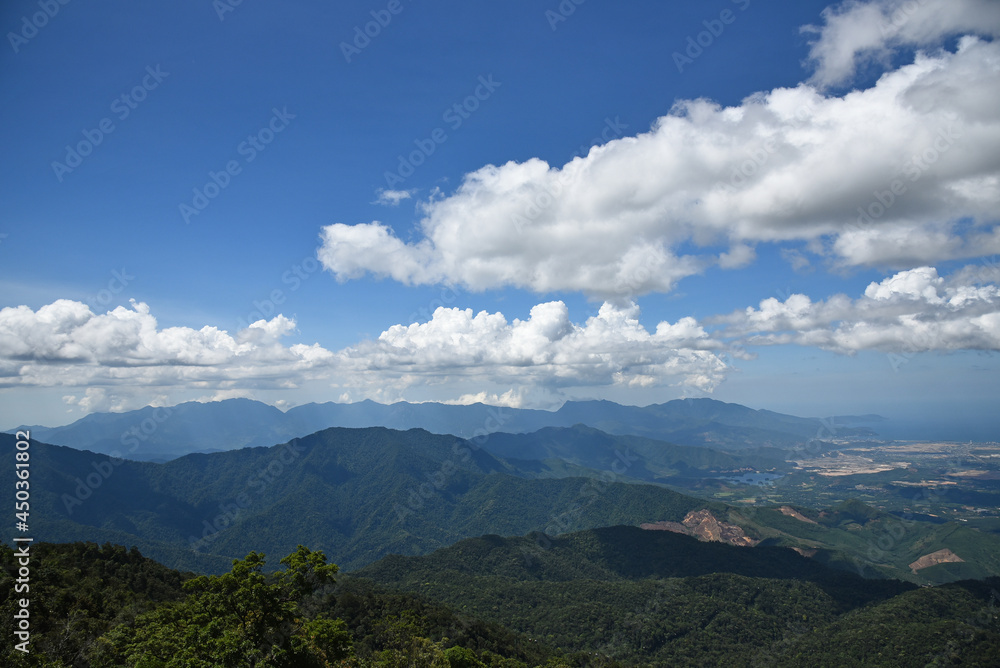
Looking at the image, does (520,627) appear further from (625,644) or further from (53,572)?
(53,572)

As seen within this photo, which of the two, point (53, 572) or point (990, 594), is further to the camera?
point (990, 594)

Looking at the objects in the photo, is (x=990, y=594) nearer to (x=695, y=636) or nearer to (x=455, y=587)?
(x=695, y=636)


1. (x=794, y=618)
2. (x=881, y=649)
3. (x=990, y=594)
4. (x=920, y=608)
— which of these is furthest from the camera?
(x=794, y=618)

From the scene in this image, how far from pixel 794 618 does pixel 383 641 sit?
432 feet

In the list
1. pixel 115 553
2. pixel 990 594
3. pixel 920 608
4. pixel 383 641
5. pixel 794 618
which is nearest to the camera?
pixel 383 641

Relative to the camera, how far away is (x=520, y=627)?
431 ft

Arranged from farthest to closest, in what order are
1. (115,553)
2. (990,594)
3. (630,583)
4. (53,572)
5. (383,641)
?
(630,583), (990,594), (115,553), (383,641), (53,572)

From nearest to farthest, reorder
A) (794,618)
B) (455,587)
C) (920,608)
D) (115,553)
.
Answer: (115,553)
(920,608)
(794,618)
(455,587)

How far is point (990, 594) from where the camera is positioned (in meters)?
131

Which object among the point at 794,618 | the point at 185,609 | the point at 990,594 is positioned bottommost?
the point at 794,618

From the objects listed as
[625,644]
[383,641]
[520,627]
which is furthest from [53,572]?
[625,644]

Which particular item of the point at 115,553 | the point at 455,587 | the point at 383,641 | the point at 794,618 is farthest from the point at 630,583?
the point at 115,553

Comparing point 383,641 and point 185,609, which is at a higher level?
point 185,609

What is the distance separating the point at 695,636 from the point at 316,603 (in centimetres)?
10564
